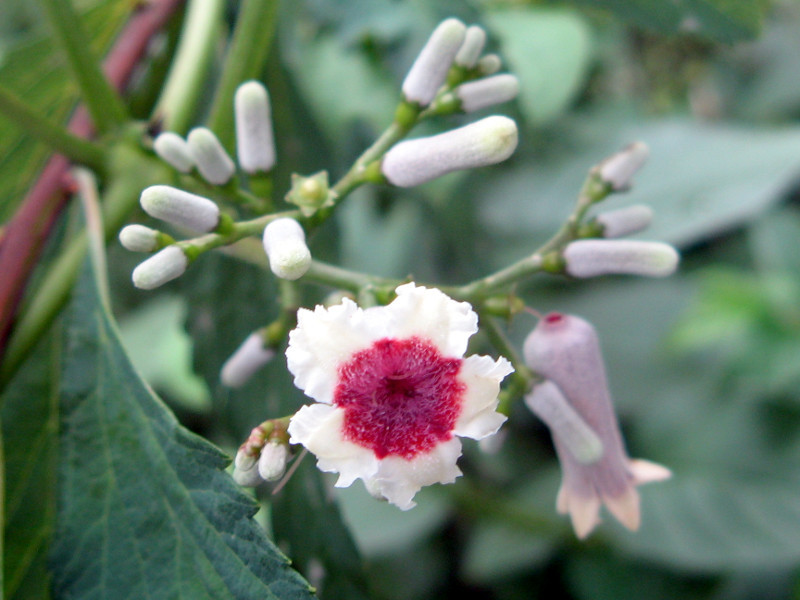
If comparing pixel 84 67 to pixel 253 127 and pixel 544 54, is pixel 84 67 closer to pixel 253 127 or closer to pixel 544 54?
pixel 253 127

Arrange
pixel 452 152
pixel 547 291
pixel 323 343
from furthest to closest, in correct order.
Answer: pixel 547 291 < pixel 452 152 < pixel 323 343

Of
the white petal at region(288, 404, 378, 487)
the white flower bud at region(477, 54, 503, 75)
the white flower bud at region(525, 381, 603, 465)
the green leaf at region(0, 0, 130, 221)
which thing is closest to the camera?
the white petal at region(288, 404, 378, 487)

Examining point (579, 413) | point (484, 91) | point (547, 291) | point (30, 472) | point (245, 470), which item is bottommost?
point (547, 291)

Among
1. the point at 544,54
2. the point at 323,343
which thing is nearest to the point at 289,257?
the point at 323,343

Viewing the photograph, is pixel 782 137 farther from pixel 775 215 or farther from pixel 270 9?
pixel 270 9

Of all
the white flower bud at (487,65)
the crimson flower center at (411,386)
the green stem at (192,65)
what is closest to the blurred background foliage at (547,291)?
the green stem at (192,65)

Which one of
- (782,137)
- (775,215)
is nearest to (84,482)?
(782,137)

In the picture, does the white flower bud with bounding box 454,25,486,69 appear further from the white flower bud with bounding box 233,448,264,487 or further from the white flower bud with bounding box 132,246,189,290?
the white flower bud with bounding box 233,448,264,487

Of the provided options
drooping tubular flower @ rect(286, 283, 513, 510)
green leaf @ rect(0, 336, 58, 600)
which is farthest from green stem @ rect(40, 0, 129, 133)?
drooping tubular flower @ rect(286, 283, 513, 510)
